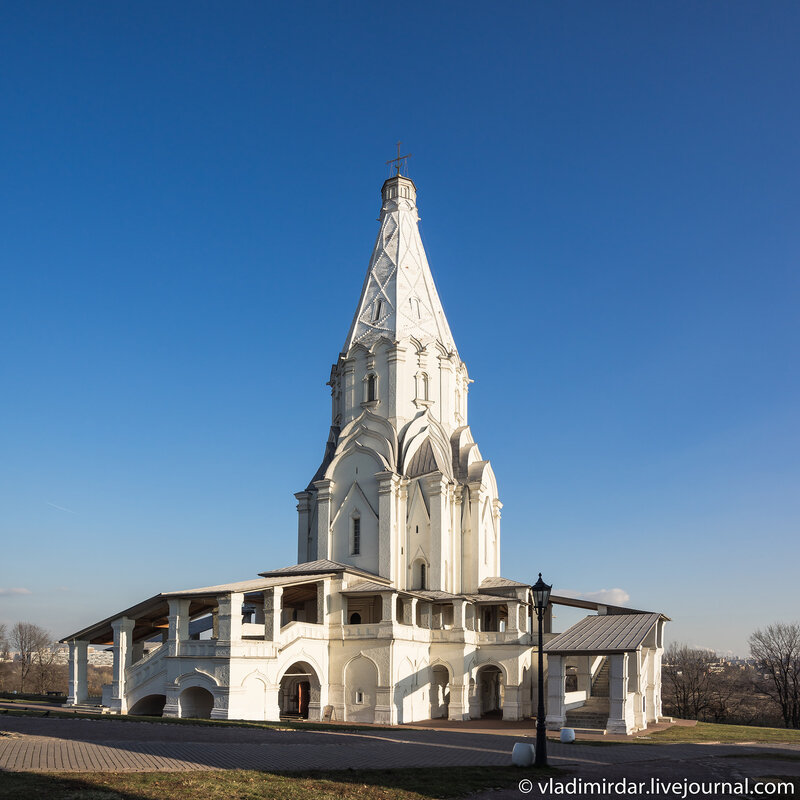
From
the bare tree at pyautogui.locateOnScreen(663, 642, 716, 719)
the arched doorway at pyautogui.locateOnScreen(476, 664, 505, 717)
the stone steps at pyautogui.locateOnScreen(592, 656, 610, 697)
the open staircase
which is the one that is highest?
the stone steps at pyautogui.locateOnScreen(592, 656, 610, 697)

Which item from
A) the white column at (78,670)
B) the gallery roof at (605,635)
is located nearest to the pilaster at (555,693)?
the gallery roof at (605,635)

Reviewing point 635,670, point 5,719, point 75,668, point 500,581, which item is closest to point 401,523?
point 500,581

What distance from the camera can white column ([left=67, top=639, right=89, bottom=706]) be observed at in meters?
32.0

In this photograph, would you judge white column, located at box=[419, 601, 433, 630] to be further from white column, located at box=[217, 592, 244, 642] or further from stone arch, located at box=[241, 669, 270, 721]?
white column, located at box=[217, 592, 244, 642]

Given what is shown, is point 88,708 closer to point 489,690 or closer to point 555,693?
point 555,693

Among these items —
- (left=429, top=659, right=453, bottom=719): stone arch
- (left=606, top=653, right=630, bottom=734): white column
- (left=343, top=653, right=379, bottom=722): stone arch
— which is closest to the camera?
(left=606, top=653, right=630, bottom=734): white column

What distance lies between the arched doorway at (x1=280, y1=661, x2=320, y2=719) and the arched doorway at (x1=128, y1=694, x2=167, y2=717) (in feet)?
15.6

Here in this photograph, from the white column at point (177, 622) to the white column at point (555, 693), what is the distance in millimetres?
13262

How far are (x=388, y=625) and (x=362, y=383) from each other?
569 inches

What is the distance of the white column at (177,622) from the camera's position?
96.6 ft

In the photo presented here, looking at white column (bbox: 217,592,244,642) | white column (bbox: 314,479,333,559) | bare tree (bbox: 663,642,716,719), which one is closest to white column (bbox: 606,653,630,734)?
white column (bbox: 217,592,244,642)

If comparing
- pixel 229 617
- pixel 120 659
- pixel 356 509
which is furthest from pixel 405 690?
pixel 120 659

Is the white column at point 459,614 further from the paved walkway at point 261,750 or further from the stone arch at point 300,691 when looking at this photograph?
the paved walkway at point 261,750

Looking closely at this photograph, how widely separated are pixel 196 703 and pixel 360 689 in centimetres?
643
